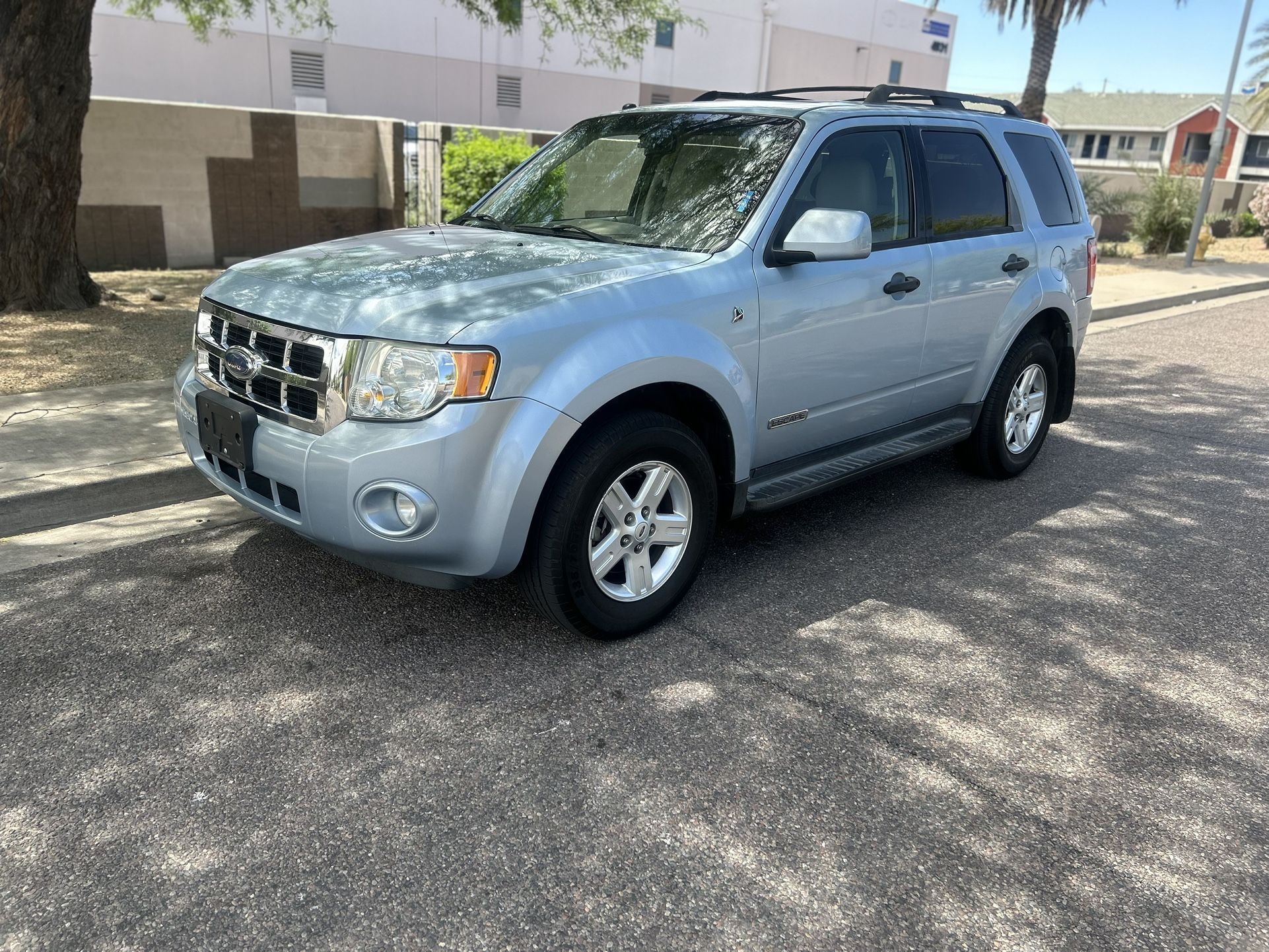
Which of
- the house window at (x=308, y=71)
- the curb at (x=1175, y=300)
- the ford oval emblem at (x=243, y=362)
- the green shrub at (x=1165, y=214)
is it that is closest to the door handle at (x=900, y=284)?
the ford oval emblem at (x=243, y=362)

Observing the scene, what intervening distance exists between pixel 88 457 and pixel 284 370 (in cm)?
250

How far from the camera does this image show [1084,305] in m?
6.38

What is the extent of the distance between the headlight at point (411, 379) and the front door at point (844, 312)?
1.35m

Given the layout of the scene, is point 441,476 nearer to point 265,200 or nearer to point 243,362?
point 243,362

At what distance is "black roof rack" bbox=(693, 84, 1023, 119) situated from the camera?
514 cm

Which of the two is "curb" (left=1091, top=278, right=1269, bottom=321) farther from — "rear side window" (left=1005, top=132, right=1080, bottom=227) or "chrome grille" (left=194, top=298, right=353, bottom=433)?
"chrome grille" (left=194, top=298, right=353, bottom=433)

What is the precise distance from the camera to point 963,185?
17.5 ft

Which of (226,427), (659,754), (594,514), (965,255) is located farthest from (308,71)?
(659,754)

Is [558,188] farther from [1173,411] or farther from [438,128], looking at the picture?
[438,128]

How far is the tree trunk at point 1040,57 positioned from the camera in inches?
854

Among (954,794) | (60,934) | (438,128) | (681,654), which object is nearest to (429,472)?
(681,654)

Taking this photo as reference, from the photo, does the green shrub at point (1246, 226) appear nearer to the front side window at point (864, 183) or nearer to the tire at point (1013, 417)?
the tire at point (1013, 417)

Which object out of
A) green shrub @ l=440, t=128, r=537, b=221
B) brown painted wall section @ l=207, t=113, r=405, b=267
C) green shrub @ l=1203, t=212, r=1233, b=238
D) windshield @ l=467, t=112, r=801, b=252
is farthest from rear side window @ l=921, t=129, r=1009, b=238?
green shrub @ l=1203, t=212, r=1233, b=238

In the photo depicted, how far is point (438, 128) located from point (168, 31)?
1367cm
